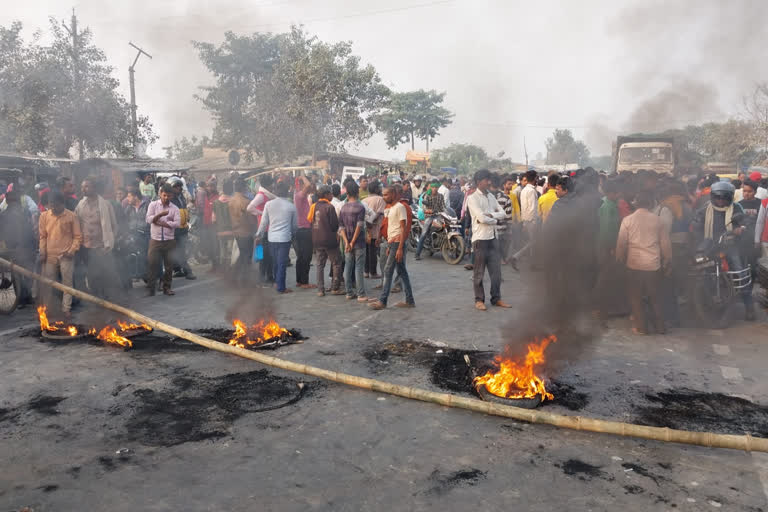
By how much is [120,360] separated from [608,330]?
18.6 ft

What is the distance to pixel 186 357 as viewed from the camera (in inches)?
257

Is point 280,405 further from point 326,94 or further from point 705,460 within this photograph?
point 326,94

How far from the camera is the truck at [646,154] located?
66.8 feet

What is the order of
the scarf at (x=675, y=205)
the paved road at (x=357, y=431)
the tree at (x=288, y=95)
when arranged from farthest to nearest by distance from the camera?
the tree at (x=288, y=95), the scarf at (x=675, y=205), the paved road at (x=357, y=431)

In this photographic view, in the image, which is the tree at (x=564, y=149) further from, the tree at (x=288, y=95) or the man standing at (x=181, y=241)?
the man standing at (x=181, y=241)

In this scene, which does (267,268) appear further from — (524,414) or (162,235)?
(524,414)

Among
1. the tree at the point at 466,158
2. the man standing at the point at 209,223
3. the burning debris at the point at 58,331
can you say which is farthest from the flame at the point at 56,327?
the tree at the point at 466,158

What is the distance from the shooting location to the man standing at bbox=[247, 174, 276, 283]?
10.6m

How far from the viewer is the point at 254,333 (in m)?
7.08

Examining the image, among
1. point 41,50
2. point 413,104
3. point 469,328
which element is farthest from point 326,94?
point 413,104

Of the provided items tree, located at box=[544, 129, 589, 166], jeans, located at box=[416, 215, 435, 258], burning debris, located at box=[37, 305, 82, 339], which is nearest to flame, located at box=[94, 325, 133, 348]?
burning debris, located at box=[37, 305, 82, 339]

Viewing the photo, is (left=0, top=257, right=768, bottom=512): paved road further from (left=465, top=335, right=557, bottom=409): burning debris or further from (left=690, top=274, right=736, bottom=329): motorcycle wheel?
(left=690, top=274, right=736, bottom=329): motorcycle wheel

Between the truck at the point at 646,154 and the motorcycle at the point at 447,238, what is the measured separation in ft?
29.8

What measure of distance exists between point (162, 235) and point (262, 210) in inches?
72.1
